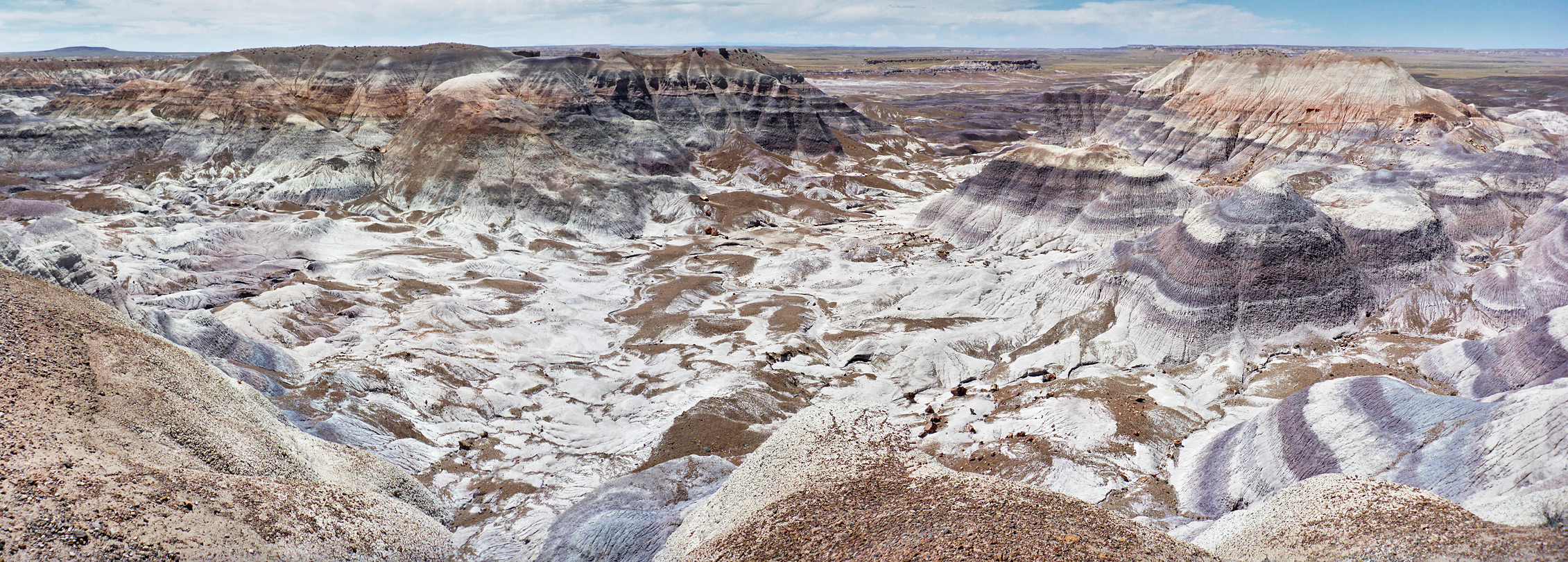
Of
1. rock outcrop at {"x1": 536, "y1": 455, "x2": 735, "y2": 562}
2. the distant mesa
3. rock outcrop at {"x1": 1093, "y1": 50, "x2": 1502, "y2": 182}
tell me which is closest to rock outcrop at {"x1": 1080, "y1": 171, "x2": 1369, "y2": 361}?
rock outcrop at {"x1": 536, "y1": 455, "x2": 735, "y2": 562}

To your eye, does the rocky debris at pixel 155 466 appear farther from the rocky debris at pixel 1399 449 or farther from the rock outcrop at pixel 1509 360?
the rock outcrop at pixel 1509 360

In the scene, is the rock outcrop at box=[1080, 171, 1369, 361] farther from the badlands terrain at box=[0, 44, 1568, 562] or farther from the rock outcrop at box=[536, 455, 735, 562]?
the rock outcrop at box=[536, 455, 735, 562]

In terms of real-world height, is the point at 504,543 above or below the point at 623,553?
below

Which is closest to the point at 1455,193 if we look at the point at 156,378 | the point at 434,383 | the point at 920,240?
the point at 920,240

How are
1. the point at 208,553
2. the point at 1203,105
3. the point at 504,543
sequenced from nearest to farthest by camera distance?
the point at 208,553, the point at 504,543, the point at 1203,105

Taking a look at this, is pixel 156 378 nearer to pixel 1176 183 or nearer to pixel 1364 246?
pixel 1364 246

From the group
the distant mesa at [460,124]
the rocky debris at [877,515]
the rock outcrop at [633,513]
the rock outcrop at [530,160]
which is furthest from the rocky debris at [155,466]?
the distant mesa at [460,124]
